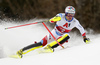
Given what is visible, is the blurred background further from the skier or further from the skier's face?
the skier's face

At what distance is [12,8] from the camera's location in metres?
9.91

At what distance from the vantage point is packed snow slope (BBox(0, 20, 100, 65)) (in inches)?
105

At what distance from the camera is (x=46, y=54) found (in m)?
3.32

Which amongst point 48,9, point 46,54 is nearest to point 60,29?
point 46,54

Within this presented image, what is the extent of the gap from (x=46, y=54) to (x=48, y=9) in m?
5.37

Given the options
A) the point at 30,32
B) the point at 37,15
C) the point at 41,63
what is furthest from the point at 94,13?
the point at 41,63

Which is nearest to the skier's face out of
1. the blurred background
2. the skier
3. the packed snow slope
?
the skier

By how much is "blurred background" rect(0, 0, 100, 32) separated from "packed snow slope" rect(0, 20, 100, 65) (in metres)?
0.78

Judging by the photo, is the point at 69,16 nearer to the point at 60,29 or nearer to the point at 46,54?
the point at 60,29

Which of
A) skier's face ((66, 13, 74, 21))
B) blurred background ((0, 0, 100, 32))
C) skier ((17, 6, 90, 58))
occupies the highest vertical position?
skier's face ((66, 13, 74, 21))

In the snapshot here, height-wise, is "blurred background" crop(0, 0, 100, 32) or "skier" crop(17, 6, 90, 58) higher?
"skier" crop(17, 6, 90, 58)

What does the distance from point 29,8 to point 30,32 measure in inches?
117

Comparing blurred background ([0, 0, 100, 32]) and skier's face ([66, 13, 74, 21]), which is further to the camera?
blurred background ([0, 0, 100, 32])

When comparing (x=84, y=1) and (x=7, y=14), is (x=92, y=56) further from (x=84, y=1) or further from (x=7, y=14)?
(x=7, y=14)
